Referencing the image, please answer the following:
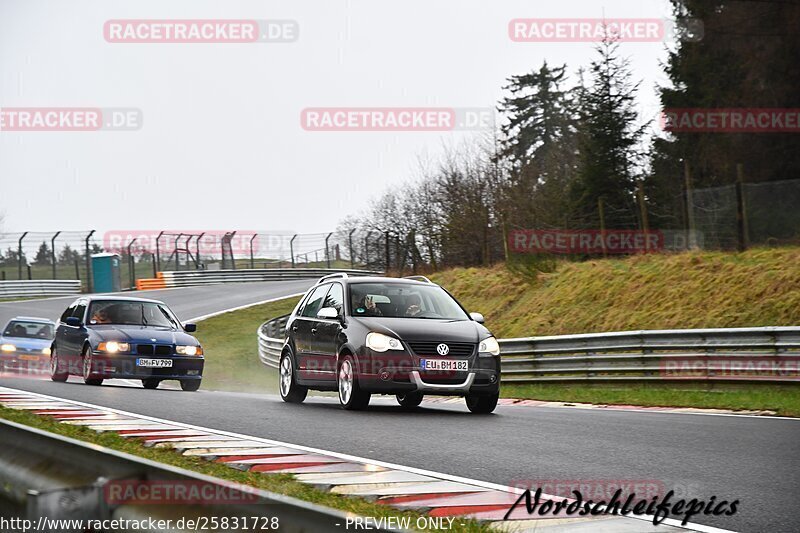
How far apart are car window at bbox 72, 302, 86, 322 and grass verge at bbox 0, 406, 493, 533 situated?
826cm

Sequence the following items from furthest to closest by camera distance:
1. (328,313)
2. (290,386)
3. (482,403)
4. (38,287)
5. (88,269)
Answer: (88,269) < (38,287) < (290,386) < (328,313) < (482,403)

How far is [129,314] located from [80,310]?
3.45 feet

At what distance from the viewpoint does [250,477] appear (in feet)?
21.6

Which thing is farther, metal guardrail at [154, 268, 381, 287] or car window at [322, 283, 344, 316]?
metal guardrail at [154, 268, 381, 287]

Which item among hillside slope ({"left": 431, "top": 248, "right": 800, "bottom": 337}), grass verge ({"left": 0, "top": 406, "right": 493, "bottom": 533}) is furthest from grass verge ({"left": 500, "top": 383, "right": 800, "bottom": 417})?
grass verge ({"left": 0, "top": 406, "right": 493, "bottom": 533})

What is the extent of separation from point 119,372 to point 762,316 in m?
11.5

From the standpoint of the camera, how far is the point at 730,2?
37438mm

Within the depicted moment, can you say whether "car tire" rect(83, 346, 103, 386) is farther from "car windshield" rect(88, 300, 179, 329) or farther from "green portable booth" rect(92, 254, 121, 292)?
"green portable booth" rect(92, 254, 121, 292)

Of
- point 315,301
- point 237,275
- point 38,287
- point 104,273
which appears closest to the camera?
point 315,301

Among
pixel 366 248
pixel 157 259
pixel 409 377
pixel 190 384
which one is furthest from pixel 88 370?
pixel 157 259

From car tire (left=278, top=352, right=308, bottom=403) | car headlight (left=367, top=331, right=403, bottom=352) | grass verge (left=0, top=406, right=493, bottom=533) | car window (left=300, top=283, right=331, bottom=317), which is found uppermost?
car window (left=300, top=283, right=331, bottom=317)

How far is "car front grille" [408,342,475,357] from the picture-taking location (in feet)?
38.4

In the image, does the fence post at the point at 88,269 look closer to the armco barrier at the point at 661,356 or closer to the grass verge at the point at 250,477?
the armco barrier at the point at 661,356

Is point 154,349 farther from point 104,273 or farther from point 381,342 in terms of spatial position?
point 104,273
